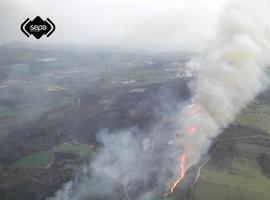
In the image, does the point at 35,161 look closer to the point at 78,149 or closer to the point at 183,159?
the point at 78,149

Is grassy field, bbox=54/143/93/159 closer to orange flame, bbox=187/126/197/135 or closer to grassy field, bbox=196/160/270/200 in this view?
orange flame, bbox=187/126/197/135

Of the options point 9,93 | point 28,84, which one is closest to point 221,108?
point 9,93

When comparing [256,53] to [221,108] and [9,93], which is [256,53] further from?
[9,93]

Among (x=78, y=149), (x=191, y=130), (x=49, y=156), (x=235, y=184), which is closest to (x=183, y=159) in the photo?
(x=235, y=184)

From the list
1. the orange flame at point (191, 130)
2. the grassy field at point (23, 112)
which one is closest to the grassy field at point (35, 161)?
the grassy field at point (23, 112)

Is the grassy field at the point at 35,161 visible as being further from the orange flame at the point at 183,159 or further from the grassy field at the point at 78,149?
the orange flame at the point at 183,159

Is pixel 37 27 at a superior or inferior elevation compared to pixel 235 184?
superior
